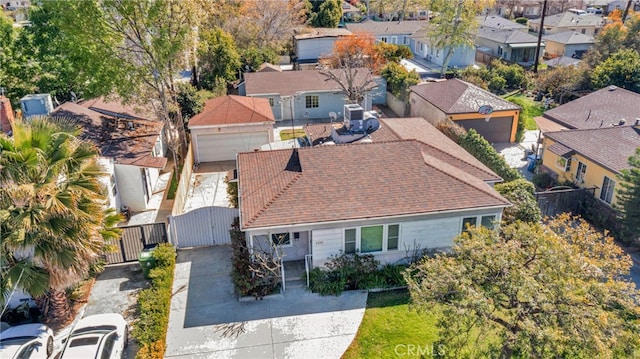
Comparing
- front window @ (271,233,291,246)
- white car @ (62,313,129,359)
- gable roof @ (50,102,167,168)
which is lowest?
white car @ (62,313,129,359)

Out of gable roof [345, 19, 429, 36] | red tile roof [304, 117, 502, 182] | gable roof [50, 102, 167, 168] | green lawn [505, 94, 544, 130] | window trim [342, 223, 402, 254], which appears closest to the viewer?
window trim [342, 223, 402, 254]

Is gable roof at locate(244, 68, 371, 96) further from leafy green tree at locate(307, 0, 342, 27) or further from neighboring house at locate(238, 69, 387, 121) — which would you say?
leafy green tree at locate(307, 0, 342, 27)

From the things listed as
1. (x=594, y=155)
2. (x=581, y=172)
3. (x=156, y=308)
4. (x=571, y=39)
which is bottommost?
(x=156, y=308)

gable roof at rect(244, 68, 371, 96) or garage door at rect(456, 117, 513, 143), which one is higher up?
gable roof at rect(244, 68, 371, 96)

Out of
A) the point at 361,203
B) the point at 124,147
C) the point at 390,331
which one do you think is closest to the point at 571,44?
the point at 361,203

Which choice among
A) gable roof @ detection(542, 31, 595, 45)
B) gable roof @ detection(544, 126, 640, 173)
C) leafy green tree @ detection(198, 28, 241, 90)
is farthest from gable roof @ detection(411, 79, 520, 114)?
gable roof @ detection(542, 31, 595, 45)

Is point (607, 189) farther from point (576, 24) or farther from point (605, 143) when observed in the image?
point (576, 24)

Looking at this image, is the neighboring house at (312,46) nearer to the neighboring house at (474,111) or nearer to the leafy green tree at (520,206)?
the neighboring house at (474,111)

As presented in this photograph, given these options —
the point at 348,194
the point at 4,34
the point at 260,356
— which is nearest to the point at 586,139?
the point at 348,194
